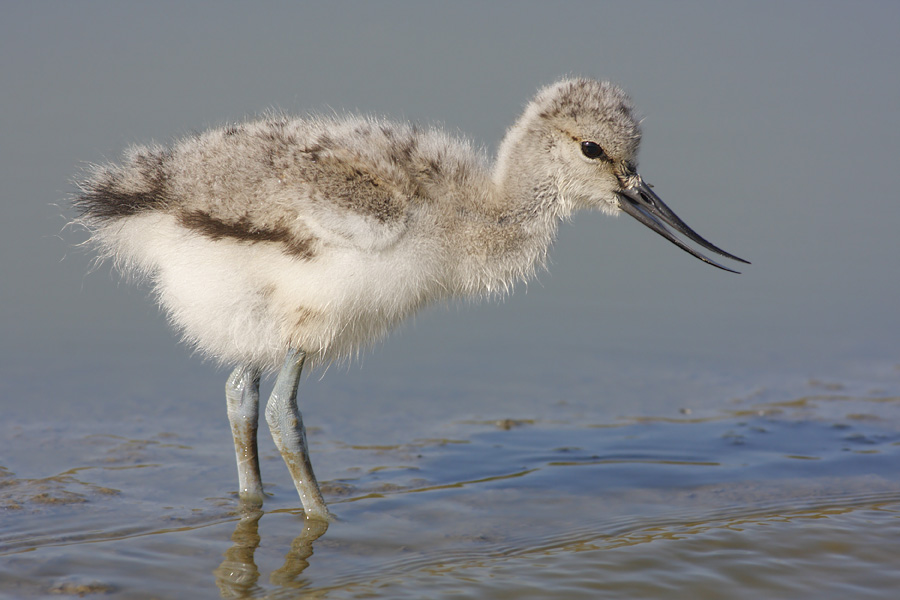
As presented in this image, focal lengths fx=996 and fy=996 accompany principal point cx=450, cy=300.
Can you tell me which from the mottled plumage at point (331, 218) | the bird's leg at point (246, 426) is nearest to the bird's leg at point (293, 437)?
the mottled plumage at point (331, 218)

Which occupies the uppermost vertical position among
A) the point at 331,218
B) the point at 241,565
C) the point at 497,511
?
the point at 331,218

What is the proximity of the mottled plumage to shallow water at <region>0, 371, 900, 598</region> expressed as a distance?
350 mm

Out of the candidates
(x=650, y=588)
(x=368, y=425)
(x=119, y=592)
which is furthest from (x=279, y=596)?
(x=368, y=425)

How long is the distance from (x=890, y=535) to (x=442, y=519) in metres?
1.53

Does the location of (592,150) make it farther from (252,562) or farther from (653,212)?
(252,562)

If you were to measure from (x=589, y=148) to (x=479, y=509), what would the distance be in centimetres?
Result: 138

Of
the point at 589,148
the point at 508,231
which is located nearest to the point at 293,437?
the point at 508,231

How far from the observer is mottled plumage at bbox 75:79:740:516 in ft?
10.3

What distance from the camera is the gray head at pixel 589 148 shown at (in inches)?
140

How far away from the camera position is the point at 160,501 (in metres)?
3.63

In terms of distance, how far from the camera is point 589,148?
3.58m

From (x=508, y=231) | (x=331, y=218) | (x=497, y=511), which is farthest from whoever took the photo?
(x=497, y=511)

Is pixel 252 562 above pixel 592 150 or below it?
below

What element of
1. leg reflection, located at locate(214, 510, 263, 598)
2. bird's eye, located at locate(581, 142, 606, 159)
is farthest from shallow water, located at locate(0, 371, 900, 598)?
bird's eye, located at locate(581, 142, 606, 159)
